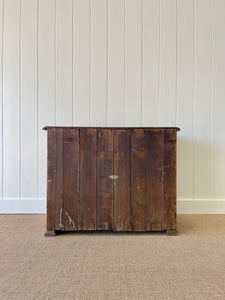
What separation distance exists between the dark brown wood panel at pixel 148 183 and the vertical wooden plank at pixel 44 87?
33.6 inches

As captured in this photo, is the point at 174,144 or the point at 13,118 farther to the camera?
the point at 13,118

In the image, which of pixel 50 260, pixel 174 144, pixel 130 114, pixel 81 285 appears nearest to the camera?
pixel 81 285

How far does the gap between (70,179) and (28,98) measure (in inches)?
35.5

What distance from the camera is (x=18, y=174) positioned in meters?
1.95

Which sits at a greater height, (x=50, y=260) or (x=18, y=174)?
(x=18, y=174)

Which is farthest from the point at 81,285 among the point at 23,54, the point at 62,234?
the point at 23,54

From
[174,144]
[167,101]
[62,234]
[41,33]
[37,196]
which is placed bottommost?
[62,234]

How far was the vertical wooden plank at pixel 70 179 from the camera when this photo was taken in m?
1.47

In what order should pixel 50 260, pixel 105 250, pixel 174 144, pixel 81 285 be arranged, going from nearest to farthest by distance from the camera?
pixel 81 285
pixel 50 260
pixel 105 250
pixel 174 144

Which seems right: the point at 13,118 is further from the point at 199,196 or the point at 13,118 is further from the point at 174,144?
the point at 199,196

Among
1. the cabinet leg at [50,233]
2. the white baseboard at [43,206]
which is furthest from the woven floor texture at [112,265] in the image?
the white baseboard at [43,206]

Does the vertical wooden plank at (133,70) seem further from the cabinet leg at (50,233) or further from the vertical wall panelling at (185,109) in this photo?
the cabinet leg at (50,233)

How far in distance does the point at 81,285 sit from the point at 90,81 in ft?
4.98

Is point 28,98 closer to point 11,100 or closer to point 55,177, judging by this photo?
point 11,100
